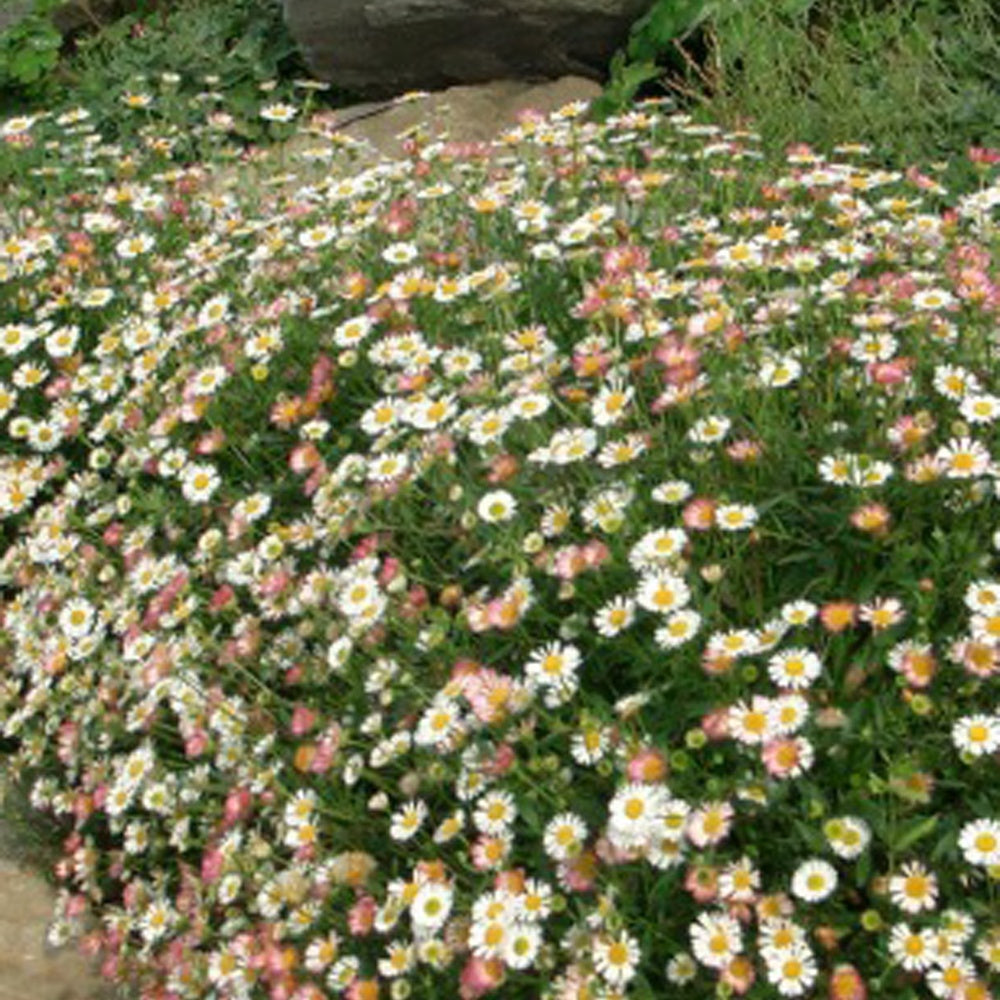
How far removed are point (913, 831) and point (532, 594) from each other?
0.77 metres

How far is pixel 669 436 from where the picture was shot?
2.76 metres

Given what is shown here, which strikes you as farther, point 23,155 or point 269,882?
point 23,155

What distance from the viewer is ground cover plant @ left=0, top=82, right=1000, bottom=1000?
2.16 meters

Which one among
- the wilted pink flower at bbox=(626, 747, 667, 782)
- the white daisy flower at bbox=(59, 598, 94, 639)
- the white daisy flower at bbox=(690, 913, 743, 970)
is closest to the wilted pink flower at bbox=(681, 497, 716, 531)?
the wilted pink flower at bbox=(626, 747, 667, 782)

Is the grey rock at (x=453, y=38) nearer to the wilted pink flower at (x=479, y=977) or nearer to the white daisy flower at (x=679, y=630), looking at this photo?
the white daisy flower at (x=679, y=630)

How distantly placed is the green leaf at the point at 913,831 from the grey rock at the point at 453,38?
5.11m

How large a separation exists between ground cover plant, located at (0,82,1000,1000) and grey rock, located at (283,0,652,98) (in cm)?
286

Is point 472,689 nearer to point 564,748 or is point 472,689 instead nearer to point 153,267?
point 564,748

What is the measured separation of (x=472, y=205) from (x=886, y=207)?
94 cm

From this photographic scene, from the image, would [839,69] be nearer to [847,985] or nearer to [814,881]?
[814,881]

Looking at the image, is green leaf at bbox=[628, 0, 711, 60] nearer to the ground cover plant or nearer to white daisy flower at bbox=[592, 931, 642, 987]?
the ground cover plant

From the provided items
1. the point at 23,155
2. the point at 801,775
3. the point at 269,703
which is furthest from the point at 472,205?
the point at 23,155

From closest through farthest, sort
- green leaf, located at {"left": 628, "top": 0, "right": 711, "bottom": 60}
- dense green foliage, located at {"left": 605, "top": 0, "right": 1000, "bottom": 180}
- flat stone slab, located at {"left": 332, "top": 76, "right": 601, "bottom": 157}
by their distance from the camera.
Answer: dense green foliage, located at {"left": 605, "top": 0, "right": 1000, "bottom": 180}
green leaf, located at {"left": 628, "top": 0, "right": 711, "bottom": 60}
flat stone slab, located at {"left": 332, "top": 76, "right": 601, "bottom": 157}

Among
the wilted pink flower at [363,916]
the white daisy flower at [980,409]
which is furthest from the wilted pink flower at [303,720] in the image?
the white daisy flower at [980,409]
